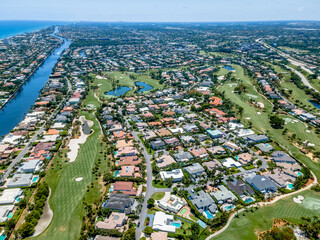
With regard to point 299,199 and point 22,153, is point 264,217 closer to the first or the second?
point 299,199

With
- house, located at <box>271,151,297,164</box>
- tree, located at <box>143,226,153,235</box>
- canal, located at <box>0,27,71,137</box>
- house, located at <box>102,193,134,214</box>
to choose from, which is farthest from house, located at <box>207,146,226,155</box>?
canal, located at <box>0,27,71,137</box>

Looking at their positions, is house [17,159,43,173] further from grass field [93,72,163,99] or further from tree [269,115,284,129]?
tree [269,115,284,129]

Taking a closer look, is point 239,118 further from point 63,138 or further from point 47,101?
point 47,101

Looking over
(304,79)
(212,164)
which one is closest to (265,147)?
(212,164)

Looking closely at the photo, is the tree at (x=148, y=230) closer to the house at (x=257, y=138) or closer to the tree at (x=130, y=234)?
the tree at (x=130, y=234)

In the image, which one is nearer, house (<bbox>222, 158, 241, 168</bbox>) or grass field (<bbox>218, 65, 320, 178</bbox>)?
house (<bbox>222, 158, 241, 168</bbox>)

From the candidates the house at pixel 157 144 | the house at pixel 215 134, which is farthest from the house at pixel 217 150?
the house at pixel 157 144
